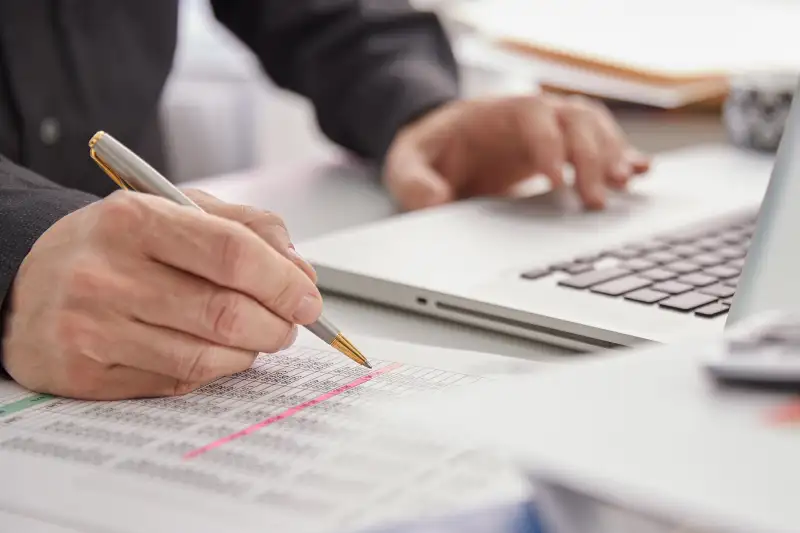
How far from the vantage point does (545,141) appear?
0.79m

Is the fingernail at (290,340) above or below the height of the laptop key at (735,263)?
below

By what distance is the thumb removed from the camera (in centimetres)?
79

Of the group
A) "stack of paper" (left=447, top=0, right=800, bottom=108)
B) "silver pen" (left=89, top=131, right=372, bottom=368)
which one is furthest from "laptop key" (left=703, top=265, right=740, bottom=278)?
"stack of paper" (left=447, top=0, right=800, bottom=108)

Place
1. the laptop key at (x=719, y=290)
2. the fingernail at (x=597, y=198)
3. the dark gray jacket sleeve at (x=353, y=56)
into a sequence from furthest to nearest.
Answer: the dark gray jacket sleeve at (x=353, y=56)
the fingernail at (x=597, y=198)
the laptop key at (x=719, y=290)

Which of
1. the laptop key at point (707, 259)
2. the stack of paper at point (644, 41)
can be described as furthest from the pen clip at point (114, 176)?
the stack of paper at point (644, 41)

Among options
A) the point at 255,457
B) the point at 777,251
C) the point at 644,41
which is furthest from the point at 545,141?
the point at 644,41

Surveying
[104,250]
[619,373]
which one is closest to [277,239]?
[104,250]

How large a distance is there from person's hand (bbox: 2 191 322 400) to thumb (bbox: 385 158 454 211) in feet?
1.22

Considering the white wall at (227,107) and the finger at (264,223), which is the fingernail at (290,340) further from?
A: the white wall at (227,107)

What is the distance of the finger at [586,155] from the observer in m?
0.75

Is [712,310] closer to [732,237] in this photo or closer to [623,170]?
[732,237]

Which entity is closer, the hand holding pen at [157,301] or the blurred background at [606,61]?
the hand holding pen at [157,301]

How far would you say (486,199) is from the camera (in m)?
0.77

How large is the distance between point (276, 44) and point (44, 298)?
70 cm
